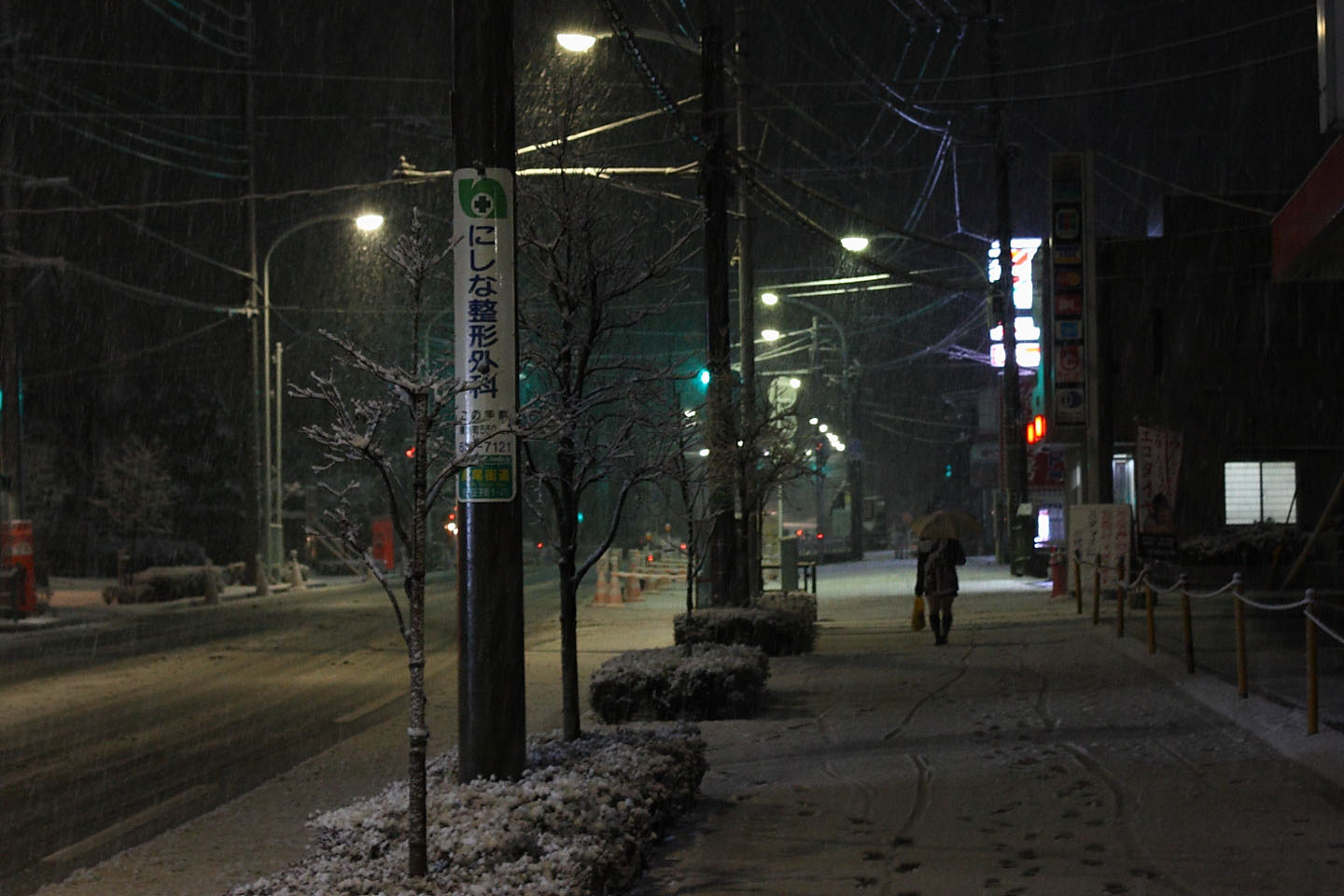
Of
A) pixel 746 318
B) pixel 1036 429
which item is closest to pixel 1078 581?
pixel 746 318

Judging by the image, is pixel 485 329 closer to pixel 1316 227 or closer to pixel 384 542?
pixel 1316 227

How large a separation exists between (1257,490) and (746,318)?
15076 mm

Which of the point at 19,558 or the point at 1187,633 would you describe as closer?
the point at 1187,633

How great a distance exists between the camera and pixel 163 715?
1373cm

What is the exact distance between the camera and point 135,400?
163ft

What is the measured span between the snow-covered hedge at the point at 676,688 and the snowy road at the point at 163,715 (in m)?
2.62

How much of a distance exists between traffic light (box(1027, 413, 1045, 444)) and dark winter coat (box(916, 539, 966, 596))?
457 inches

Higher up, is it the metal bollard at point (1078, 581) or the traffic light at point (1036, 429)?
the traffic light at point (1036, 429)

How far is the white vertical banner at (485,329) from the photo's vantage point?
22.1ft

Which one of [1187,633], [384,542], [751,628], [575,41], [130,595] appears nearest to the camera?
[1187,633]

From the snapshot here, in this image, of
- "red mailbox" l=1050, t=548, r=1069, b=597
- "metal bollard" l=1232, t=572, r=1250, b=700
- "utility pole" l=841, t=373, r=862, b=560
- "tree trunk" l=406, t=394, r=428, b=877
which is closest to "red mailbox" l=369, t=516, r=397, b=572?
"utility pole" l=841, t=373, r=862, b=560

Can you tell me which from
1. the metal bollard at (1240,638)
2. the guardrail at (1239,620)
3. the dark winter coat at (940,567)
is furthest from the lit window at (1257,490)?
the metal bollard at (1240,638)

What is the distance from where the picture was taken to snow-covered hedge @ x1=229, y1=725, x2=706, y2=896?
5.21 m

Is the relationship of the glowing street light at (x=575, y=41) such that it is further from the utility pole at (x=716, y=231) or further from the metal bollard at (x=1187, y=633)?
the metal bollard at (x=1187, y=633)
